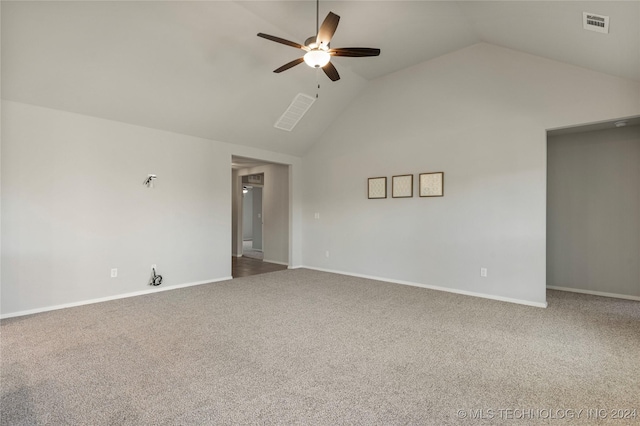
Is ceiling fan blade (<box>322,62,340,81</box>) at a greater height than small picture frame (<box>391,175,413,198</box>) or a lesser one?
greater

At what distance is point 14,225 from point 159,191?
170 cm

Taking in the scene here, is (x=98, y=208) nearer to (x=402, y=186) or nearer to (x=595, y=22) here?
(x=402, y=186)

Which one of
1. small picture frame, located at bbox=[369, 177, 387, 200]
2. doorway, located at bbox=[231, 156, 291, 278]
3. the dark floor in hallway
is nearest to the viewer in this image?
small picture frame, located at bbox=[369, 177, 387, 200]

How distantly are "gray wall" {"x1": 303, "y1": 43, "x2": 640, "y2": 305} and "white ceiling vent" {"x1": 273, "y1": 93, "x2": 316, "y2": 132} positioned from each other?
0.98 meters

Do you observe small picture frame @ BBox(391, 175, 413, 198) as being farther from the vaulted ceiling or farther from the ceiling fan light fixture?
the ceiling fan light fixture

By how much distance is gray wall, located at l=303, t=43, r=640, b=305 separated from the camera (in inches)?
156

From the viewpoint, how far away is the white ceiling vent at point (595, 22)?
2.56m

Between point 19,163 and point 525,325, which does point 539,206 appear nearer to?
point 525,325

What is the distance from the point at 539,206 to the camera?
3.97 metres

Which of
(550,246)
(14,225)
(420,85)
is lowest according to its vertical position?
(550,246)

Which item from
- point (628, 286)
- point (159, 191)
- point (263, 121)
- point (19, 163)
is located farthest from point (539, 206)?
point (19, 163)

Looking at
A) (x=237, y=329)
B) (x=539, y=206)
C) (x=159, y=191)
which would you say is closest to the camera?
(x=237, y=329)

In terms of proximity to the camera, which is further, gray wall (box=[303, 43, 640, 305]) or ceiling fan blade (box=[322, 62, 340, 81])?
gray wall (box=[303, 43, 640, 305])

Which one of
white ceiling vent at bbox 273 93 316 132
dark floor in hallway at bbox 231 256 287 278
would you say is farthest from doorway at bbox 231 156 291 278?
white ceiling vent at bbox 273 93 316 132
